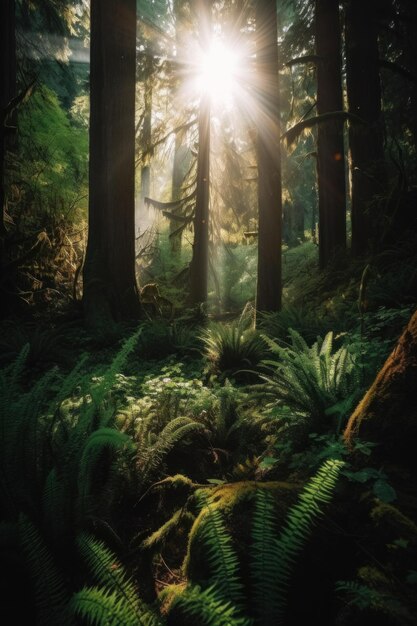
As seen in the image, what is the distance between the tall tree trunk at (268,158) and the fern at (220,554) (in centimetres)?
616

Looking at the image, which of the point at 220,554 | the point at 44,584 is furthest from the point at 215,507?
the point at 44,584

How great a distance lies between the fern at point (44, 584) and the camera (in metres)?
1.29

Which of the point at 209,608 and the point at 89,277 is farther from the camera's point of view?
the point at 89,277

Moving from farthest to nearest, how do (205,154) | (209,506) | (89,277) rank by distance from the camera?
(205,154) → (89,277) → (209,506)

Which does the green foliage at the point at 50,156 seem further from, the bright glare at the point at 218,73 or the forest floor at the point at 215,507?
the forest floor at the point at 215,507

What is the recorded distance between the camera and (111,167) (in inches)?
289

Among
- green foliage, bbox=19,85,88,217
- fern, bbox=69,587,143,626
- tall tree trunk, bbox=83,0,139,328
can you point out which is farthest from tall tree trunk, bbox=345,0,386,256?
fern, bbox=69,587,143,626

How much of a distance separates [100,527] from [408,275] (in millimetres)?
5661

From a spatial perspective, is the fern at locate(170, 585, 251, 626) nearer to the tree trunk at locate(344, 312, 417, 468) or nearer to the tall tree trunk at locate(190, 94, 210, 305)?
the tree trunk at locate(344, 312, 417, 468)

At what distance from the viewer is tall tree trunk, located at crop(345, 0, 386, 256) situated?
27.6 feet

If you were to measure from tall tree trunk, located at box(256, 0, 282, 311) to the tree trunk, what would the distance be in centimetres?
557

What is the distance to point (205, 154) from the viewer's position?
977 centimetres

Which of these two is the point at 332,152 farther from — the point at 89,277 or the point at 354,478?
the point at 354,478

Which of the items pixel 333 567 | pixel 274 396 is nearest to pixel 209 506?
pixel 333 567
